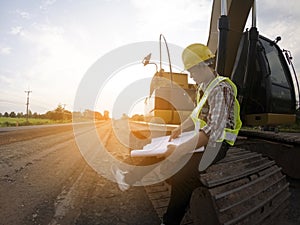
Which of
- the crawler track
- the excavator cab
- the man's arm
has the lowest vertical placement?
the crawler track

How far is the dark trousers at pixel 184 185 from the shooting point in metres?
2.25

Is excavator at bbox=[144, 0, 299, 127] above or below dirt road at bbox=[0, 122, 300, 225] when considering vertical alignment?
above

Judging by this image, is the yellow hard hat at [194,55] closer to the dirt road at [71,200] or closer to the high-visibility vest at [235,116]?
the high-visibility vest at [235,116]

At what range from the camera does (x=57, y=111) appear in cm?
8275

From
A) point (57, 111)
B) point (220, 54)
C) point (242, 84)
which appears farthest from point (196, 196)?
point (57, 111)

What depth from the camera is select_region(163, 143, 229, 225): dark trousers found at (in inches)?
88.4

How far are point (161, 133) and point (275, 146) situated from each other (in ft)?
6.11

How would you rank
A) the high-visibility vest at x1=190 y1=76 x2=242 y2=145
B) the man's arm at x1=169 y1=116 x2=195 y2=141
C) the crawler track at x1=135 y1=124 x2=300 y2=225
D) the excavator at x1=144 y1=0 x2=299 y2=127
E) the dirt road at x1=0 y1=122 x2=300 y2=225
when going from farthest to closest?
the excavator at x1=144 y1=0 x2=299 y2=127 → the dirt road at x1=0 y1=122 x2=300 y2=225 → the man's arm at x1=169 y1=116 x2=195 y2=141 → the high-visibility vest at x1=190 y1=76 x2=242 y2=145 → the crawler track at x1=135 y1=124 x2=300 y2=225

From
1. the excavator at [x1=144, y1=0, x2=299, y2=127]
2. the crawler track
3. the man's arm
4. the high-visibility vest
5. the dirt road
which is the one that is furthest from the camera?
the excavator at [x1=144, y1=0, x2=299, y2=127]

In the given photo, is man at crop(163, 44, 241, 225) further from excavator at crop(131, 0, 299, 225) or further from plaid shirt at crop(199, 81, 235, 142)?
excavator at crop(131, 0, 299, 225)

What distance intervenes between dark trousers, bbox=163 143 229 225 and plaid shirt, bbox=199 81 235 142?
27 cm

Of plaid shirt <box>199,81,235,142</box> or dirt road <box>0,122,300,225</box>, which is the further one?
dirt road <box>0,122,300,225</box>

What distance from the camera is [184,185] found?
7.56 ft

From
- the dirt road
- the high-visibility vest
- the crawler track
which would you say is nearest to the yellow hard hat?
the high-visibility vest
